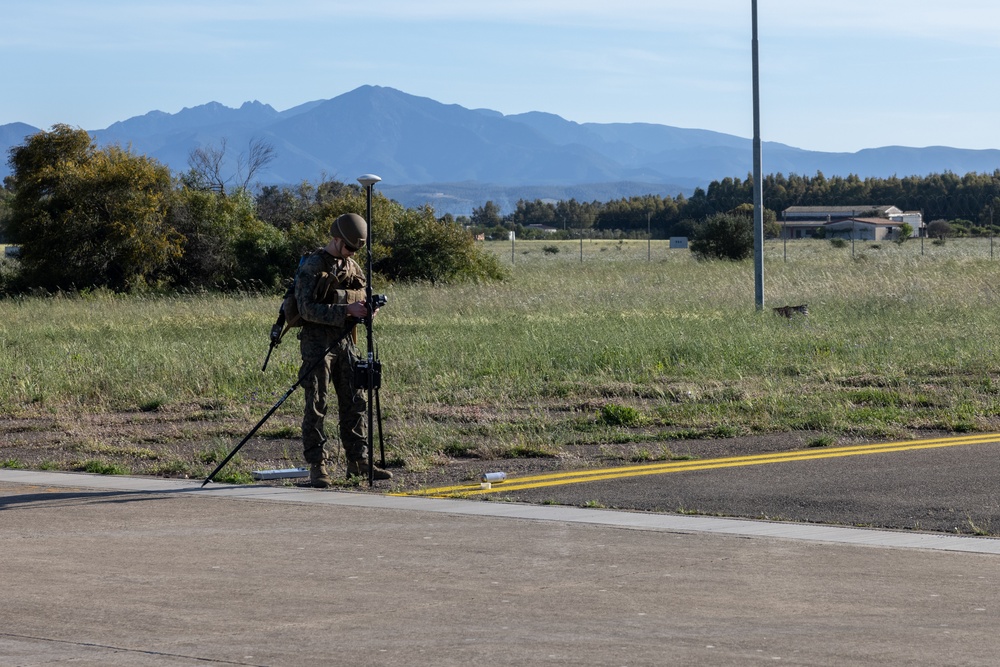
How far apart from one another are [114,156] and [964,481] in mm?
33661

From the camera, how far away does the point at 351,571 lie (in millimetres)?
7461

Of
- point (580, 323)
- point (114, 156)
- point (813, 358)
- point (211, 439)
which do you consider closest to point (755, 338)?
point (813, 358)

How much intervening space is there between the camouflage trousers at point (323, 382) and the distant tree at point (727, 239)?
4638cm

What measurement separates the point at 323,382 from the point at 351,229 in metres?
1.19

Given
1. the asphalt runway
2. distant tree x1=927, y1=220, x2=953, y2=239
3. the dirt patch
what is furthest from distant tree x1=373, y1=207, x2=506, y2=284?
distant tree x1=927, y1=220, x2=953, y2=239

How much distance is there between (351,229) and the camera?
1014 centimetres

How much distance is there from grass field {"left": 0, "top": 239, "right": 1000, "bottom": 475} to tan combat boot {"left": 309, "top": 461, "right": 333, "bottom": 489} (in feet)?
3.20

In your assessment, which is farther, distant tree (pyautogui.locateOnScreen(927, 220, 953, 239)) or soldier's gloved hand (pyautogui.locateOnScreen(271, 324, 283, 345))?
distant tree (pyautogui.locateOnScreen(927, 220, 953, 239))

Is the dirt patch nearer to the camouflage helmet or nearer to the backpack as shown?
the backpack

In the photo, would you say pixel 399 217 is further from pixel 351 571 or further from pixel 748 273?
pixel 351 571

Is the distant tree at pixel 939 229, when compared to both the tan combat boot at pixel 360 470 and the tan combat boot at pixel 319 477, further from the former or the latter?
the tan combat boot at pixel 319 477

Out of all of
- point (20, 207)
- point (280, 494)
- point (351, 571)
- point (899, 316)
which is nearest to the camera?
point (351, 571)

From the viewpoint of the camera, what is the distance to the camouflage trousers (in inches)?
409

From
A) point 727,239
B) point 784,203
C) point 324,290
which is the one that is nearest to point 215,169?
point 727,239
